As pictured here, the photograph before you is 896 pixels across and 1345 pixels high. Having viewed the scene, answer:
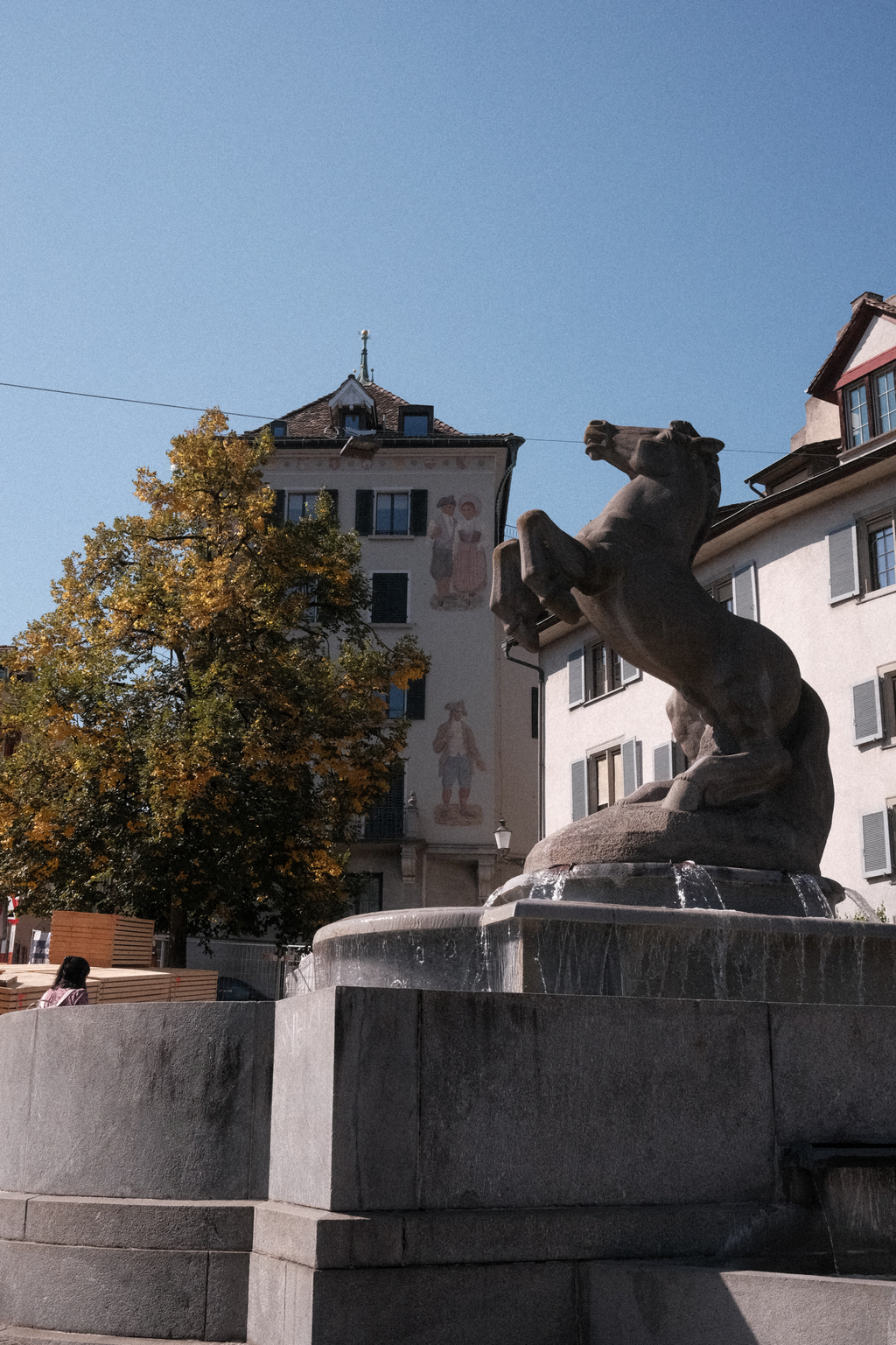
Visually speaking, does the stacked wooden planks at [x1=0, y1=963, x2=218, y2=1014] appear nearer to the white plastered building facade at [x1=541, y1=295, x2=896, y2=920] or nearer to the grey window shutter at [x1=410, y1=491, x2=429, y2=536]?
the white plastered building facade at [x1=541, y1=295, x2=896, y2=920]

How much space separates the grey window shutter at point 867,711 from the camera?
25.3 m

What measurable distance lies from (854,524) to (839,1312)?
2353 centimetres

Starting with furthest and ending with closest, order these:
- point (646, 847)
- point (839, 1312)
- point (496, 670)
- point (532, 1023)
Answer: point (496, 670) < point (646, 847) < point (532, 1023) < point (839, 1312)

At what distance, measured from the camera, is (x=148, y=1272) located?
540cm

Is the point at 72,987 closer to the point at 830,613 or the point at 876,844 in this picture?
the point at 876,844

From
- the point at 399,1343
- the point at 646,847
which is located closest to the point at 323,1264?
the point at 399,1343

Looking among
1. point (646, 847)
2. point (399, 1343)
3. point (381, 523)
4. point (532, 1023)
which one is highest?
point (381, 523)

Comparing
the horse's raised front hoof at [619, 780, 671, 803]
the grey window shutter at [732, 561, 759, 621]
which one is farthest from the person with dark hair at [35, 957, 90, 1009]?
the grey window shutter at [732, 561, 759, 621]

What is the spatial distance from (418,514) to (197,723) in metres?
20.9

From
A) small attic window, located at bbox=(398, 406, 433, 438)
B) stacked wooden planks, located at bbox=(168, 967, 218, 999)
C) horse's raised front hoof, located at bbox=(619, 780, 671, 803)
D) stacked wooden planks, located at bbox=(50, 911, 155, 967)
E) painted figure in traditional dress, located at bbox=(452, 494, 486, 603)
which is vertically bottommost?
stacked wooden planks, located at bbox=(168, 967, 218, 999)

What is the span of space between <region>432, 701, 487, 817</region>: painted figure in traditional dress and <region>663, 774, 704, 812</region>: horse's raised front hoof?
1220 inches

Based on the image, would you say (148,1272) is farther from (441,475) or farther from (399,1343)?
(441,475)

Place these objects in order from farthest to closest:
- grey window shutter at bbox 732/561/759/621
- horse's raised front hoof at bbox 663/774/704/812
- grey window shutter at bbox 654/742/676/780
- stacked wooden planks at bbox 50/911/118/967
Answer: grey window shutter at bbox 654/742/676/780 → grey window shutter at bbox 732/561/759/621 → stacked wooden planks at bbox 50/911/118/967 → horse's raised front hoof at bbox 663/774/704/812

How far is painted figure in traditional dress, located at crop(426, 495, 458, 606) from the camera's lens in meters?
40.0
